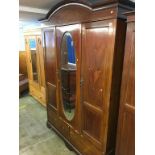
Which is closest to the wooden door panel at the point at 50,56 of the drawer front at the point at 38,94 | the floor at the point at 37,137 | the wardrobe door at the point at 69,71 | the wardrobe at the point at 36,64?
the wardrobe door at the point at 69,71

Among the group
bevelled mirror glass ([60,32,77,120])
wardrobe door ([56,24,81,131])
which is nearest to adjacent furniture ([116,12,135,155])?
wardrobe door ([56,24,81,131])

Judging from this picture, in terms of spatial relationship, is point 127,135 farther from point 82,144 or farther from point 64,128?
point 64,128

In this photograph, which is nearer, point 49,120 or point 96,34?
point 96,34

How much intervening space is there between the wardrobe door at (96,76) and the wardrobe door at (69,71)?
11 centimetres

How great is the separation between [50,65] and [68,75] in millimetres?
424

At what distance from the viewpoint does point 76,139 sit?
2.09 m

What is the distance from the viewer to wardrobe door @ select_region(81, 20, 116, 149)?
142 cm

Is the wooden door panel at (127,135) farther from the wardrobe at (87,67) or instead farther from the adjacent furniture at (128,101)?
the wardrobe at (87,67)

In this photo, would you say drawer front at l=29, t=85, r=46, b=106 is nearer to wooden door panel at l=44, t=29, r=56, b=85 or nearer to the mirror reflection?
the mirror reflection
